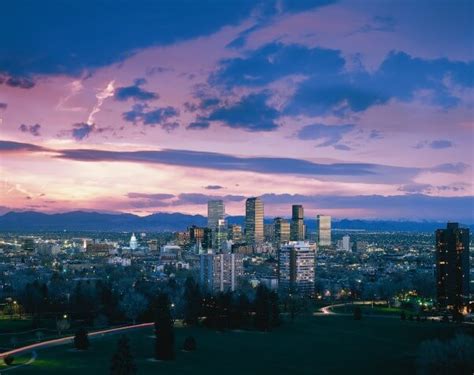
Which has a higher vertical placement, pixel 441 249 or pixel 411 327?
pixel 441 249

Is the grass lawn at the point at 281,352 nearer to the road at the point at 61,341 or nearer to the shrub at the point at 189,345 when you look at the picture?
the shrub at the point at 189,345

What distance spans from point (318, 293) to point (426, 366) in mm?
105876

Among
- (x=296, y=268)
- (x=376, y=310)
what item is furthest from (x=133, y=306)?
(x=296, y=268)

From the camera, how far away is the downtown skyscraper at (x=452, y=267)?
13762 centimetres

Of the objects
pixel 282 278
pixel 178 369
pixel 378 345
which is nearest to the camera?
pixel 178 369

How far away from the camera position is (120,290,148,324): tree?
102 m

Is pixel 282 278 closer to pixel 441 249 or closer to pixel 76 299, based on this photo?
pixel 441 249

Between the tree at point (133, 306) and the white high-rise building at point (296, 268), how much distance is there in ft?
256

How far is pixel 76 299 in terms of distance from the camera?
4574 inches

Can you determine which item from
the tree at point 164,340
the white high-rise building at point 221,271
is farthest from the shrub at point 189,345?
the white high-rise building at point 221,271

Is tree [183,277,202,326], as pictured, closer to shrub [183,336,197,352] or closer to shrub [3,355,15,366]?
shrub [183,336,197,352]

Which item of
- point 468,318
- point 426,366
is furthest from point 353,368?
point 468,318

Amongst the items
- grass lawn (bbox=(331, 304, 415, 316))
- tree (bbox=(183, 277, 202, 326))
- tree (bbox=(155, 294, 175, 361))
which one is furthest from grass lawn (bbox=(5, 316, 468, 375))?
grass lawn (bbox=(331, 304, 415, 316))

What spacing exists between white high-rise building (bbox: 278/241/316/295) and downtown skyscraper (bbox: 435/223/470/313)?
40.0 meters
